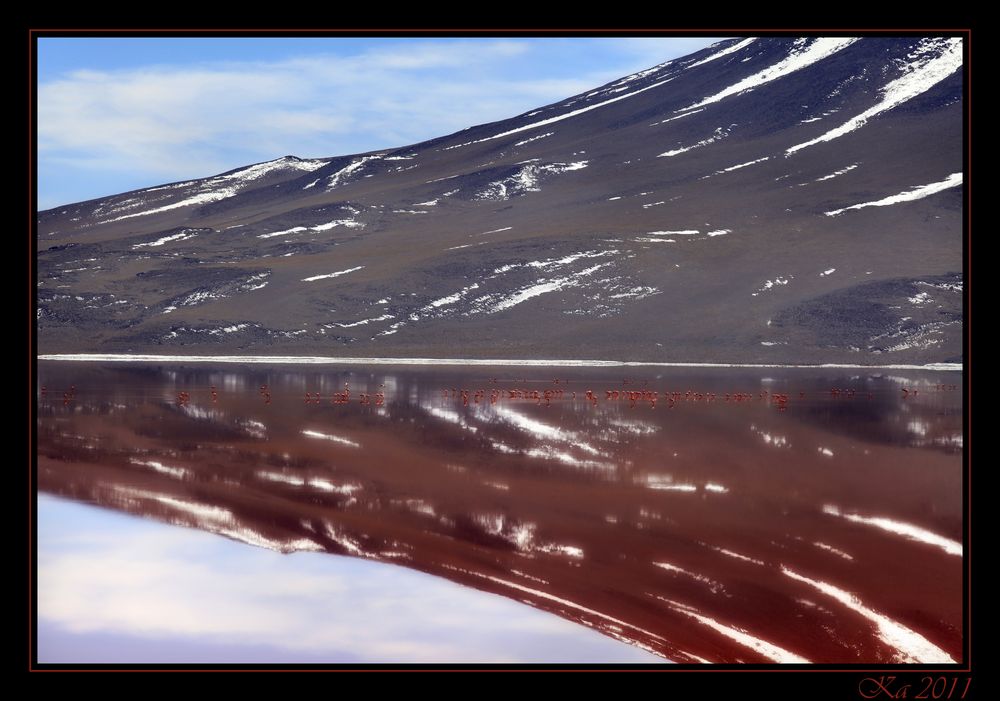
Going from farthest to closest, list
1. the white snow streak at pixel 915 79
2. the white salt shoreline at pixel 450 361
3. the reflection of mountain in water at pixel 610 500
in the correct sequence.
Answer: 1. the white snow streak at pixel 915 79
2. the white salt shoreline at pixel 450 361
3. the reflection of mountain in water at pixel 610 500

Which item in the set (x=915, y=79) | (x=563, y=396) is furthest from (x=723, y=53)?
(x=563, y=396)

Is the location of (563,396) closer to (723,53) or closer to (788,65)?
(788,65)

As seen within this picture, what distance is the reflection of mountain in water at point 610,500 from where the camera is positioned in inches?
452

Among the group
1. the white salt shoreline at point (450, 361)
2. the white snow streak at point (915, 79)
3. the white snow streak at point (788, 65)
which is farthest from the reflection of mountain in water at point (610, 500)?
the white snow streak at point (788, 65)

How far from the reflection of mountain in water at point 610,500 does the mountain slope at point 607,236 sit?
6313 centimetres

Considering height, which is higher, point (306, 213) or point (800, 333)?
point (306, 213)

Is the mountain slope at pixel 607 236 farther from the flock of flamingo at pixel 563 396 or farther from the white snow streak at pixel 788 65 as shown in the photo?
the flock of flamingo at pixel 563 396

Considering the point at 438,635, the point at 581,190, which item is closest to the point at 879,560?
the point at 438,635

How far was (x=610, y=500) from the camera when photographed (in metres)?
17.9

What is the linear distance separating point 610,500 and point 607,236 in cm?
10316

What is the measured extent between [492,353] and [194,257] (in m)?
45.6

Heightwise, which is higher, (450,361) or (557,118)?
(557,118)
